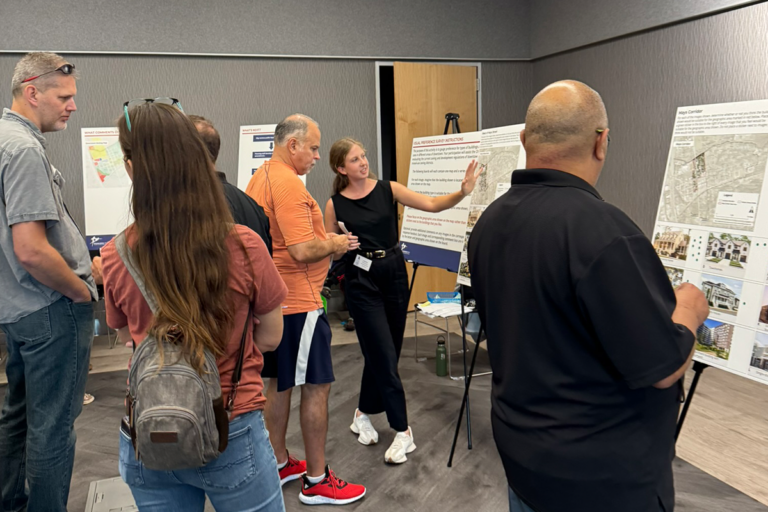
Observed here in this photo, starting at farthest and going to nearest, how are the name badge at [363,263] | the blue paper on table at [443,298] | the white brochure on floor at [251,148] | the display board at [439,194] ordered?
the white brochure on floor at [251,148] → the blue paper on table at [443,298] → the display board at [439,194] → the name badge at [363,263]

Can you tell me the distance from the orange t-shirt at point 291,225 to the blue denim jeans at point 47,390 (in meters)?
0.68

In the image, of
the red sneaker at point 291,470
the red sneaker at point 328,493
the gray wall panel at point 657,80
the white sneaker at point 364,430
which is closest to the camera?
the red sneaker at point 328,493

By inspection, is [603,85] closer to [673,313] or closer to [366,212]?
[366,212]

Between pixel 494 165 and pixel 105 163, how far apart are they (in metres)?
3.36

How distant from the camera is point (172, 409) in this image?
1.04 m

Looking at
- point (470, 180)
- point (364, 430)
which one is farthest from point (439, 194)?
point (364, 430)

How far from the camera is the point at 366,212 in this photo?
2723 millimetres

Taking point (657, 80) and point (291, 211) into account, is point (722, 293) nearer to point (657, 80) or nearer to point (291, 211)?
point (291, 211)

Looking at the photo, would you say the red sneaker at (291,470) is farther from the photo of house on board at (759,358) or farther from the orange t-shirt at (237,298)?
the photo of house on board at (759,358)

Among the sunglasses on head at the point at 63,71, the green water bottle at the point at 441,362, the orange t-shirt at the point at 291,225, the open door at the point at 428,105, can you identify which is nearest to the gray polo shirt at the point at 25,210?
the sunglasses on head at the point at 63,71

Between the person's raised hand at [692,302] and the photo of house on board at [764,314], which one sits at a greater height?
the person's raised hand at [692,302]

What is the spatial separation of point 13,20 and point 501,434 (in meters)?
5.11

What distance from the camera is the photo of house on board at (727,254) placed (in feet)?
5.48

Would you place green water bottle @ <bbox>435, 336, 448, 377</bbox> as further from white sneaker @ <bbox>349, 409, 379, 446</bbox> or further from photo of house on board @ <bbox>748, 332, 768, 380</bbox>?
photo of house on board @ <bbox>748, 332, 768, 380</bbox>
